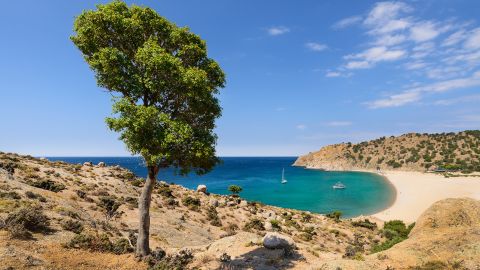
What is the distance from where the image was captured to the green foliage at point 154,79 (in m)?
15.2

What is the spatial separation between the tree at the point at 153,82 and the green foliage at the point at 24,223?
21.3ft

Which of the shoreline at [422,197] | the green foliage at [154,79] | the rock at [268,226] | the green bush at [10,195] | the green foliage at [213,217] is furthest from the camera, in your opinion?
the shoreline at [422,197]

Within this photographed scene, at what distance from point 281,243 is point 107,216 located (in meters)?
18.3

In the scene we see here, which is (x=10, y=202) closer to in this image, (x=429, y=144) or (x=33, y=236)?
(x=33, y=236)

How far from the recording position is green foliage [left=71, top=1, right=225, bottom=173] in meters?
15.2

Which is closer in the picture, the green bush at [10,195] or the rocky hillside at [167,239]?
the rocky hillside at [167,239]

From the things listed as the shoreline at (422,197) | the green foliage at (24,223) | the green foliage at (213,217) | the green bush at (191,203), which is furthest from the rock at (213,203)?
the shoreline at (422,197)

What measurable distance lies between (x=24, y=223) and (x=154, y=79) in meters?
11.7

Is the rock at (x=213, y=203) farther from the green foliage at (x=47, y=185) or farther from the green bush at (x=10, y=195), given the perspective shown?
the green bush at (x=10, y=195)

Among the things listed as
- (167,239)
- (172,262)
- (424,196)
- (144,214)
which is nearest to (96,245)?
(144,214)

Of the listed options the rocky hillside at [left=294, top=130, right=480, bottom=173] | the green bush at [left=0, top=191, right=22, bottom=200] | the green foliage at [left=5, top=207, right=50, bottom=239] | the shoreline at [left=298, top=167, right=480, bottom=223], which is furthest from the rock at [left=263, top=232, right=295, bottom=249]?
the rocky hillside at [left=294, top=130, right=480, bottom=173]

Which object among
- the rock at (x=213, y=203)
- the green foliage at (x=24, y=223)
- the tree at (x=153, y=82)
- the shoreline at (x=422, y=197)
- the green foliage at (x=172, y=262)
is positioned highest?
the tree at (x=153, y=82)

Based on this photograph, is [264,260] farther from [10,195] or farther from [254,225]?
[254,225]

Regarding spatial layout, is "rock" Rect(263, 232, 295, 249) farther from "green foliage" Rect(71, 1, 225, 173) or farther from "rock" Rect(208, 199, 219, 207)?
"rock" Rect(208, 199, 219, 207)
